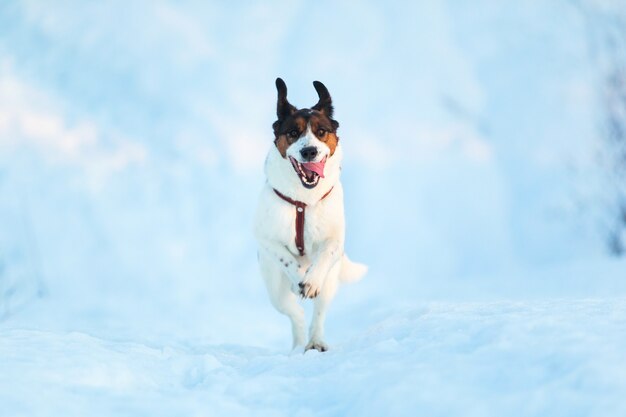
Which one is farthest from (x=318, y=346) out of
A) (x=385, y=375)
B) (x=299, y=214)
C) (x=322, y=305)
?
(x=385, y=375)

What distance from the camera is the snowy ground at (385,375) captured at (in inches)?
112

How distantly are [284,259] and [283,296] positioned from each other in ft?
1.81

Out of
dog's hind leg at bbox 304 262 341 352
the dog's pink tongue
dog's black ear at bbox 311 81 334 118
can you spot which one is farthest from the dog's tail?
dog's black ear at bbox 311 81 334 118

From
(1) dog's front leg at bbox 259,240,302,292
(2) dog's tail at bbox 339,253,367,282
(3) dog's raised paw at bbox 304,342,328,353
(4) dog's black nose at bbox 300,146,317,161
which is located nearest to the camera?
(4) dog's black nose at bbox 300,146,317,161

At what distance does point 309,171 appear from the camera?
5609 mm

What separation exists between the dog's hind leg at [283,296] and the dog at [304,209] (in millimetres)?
36

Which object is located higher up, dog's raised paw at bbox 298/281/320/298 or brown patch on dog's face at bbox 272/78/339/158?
brown patch on dog's face at bbox 272/78/339/158

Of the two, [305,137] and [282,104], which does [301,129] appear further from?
[282,104]

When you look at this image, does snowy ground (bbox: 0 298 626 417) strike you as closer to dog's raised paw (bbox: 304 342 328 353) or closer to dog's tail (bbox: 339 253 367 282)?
dog's raised paw (bbox: 304 342 328 353)

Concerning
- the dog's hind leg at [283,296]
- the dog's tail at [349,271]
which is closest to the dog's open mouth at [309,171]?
the dog's hind leg at [283,296]

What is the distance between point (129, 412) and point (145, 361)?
1.08 metres

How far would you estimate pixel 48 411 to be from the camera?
297 centimetres

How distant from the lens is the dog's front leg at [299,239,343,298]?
18.3 ft

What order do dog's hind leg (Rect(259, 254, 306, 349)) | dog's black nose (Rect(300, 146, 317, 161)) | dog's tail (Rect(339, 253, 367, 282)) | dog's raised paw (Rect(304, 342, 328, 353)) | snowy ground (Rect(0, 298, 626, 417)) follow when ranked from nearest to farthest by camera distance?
1. snowy ground (Rect(0, 298, 626, 417))
2. dog's black nose (Rect(300, 146, 317, 161))
3. dog's raised paw (Rect(304, 342, 328, 353))
4. dog's hind leg (Rect(259, 254, 306, 349))
5. dog's tail (Rect(339, 253, 367, 282))
